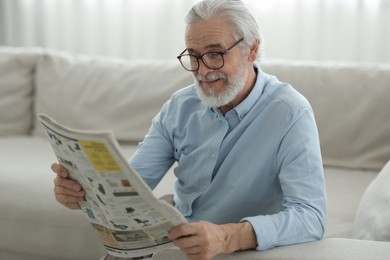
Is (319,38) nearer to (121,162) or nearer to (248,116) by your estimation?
(248,116)

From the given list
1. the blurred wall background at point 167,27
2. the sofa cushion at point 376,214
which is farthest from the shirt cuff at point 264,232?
the blurred wall background at point 167,27

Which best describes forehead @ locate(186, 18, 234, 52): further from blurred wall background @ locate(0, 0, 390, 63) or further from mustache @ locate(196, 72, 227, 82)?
blurred wall background @ locate(0, 0, 390, 63)

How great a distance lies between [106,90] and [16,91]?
40 centimetres

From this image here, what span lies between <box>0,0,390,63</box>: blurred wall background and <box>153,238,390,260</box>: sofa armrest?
1989 mm

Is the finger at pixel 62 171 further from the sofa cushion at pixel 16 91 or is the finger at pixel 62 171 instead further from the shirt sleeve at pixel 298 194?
the sofa cushion at pixel 16 91

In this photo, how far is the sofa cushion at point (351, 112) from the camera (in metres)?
2.45

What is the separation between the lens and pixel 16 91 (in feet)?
9.60

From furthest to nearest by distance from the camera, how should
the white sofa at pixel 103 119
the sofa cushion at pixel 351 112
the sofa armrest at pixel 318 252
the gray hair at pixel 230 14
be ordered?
1. the sofa cushion at pixel 351 112
2. the white sofa at pixel 103 119
3. the gray hair at pixel 230 14
4. the sofa armrest at pixel 318 252

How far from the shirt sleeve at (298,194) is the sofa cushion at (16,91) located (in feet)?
5.32

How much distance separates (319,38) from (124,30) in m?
1.00

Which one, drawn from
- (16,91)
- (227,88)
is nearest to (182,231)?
(227,88)

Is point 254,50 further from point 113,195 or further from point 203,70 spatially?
point 113,195

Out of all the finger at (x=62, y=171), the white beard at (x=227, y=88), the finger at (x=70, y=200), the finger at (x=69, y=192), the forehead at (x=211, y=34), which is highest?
the forehead at (x=211, y=34)

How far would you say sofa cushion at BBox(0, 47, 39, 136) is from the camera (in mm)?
2920
